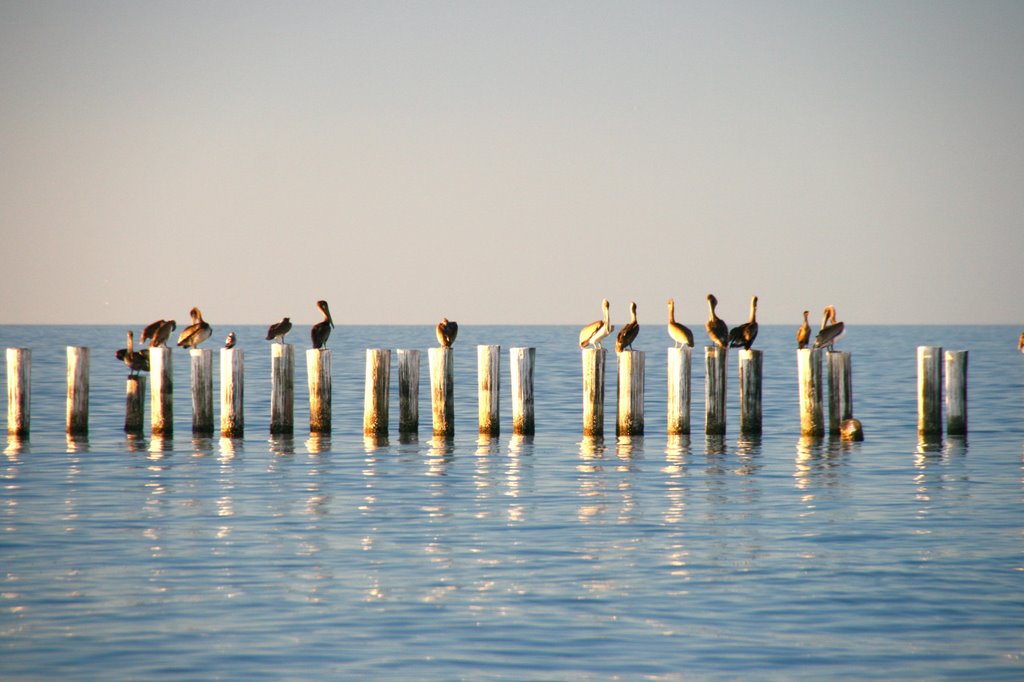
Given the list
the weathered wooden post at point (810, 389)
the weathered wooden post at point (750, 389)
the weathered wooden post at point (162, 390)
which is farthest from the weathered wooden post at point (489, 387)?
the weathered wooden post at point (162, 390)

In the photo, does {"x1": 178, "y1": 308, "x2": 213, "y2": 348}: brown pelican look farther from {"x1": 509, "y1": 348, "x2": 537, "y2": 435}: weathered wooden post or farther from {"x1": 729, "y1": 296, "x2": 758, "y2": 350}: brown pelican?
{"x1": 729, "y1": 296, "x2": 758, "y2": 350}: brown pelican

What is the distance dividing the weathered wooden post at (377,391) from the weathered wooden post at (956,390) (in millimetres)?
9170

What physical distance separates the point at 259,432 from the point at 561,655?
19085 millimetres

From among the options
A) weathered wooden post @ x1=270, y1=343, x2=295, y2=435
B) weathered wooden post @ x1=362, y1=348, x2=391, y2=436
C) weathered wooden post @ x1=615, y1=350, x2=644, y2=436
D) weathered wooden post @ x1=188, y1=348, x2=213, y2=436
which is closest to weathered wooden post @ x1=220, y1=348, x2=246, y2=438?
weathered wooden post @ x1=188, y1=348, x2=213, y2=436

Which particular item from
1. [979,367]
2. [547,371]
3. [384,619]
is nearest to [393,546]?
[384,619]

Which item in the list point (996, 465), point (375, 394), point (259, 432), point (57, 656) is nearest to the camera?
point (57, 656)

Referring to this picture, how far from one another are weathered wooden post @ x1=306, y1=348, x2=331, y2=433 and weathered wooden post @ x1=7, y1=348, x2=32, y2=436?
4.53m

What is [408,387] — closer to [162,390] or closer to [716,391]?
[162,390]

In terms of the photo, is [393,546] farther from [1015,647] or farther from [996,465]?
[996,465]

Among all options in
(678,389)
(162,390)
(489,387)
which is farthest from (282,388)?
(678,389)

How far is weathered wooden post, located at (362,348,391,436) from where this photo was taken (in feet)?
75.7

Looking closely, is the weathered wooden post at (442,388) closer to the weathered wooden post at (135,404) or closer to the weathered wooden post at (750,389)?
the weathered wooden post at (750,389)

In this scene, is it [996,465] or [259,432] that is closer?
[996,465]

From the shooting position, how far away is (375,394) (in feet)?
77.8
